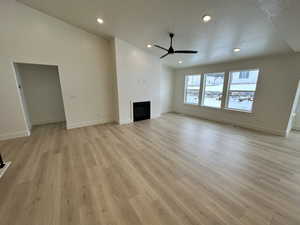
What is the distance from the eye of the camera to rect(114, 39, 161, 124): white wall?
4.68 meters

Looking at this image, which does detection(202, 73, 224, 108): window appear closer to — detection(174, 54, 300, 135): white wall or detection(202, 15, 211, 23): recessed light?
detection(174, 54, 300, 135): white wall

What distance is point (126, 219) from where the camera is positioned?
141 cm

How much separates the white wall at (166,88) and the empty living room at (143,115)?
1.08 metres

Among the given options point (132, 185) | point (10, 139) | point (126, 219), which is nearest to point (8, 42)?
point (10, 139)

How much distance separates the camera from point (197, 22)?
9.39 feet

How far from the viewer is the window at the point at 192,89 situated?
20.8 feet

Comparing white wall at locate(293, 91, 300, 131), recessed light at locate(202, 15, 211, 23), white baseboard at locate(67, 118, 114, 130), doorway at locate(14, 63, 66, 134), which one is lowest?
white baseboard at locate(67, 118, 114, 130)

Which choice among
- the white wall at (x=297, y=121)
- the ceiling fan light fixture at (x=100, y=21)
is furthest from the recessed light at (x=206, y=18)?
the white wall at (x=297, y=121)

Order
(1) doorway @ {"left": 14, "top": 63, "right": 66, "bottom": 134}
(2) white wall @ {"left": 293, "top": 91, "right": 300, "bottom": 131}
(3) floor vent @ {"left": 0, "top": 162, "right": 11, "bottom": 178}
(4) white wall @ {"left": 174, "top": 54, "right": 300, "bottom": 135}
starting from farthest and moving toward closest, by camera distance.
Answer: (1) doorway @ {"left": 14, "top": 63, "right": 66, "bottom": 134} < (2) white wall @ {"left": 293, "top": 91, "right": 300, "bottom": 131} < (4) white wall @ {"left": 174, "top": 54, "right": 300, "bottom": 135} < (3) floor vent @ {"left": 0, "top": 162, "right": 11, "bottom": 178}

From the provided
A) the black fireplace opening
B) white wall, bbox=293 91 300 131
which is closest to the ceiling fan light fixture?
the black fireplace opening

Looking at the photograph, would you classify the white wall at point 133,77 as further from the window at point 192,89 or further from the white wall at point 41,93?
the white wall at point 41,93

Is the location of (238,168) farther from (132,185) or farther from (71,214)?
(71,214)

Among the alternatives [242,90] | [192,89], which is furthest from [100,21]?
[242,90]

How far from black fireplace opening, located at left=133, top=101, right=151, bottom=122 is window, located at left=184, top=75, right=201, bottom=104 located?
245 centimetres
